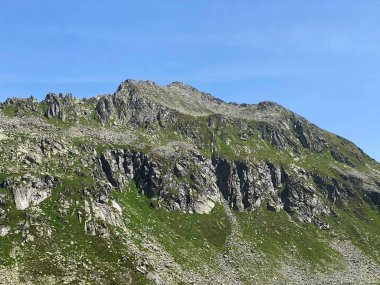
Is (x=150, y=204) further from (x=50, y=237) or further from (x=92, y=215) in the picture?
(x=50, y=237)

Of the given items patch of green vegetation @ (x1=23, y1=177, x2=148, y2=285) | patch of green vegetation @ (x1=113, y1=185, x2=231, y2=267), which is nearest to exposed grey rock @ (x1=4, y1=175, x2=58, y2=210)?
patch of green vegetation @ (x1=23, y1=177, x2=148, y2=285)

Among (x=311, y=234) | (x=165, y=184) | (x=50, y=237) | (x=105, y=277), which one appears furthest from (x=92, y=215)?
(x=311, y=234)

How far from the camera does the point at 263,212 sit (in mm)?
195250

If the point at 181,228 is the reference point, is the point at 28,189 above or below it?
above

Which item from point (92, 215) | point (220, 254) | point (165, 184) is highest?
point (165, 184)

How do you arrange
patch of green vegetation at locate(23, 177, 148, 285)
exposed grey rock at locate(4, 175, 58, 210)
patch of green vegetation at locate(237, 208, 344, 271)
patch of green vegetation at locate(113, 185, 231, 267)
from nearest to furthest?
1. patch of green vegetation at locate(23, 177, 148, 285)
2. exposed grey rock at locate(4, 175, 58, 210)
3. patch of green vegetation at locate(113, 185, 231, 267)
4. patch of green vegetation at locate(237, 208, 344, 271)

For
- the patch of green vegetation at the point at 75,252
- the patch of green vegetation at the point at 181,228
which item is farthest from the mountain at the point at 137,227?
the patch of green vegetation at the point at 181,228

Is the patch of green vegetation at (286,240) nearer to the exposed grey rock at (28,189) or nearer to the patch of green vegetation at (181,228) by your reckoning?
the patch of green vegetation at (181,228)

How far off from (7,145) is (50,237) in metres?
57.1

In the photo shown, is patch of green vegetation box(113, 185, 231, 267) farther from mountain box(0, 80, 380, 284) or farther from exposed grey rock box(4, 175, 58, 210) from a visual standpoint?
exposed grey rock box(4, 175, 58, 210)

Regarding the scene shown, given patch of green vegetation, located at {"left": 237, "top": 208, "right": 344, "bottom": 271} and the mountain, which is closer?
the mountain

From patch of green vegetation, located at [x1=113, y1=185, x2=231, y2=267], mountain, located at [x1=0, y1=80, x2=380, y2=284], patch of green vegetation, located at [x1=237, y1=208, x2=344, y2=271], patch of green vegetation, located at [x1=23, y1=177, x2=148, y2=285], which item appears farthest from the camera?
patch of green vegetation, located at [x1=237, y1=208, x2=344, y2=271]

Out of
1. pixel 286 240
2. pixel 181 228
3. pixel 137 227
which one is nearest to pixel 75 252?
pixel 137 227

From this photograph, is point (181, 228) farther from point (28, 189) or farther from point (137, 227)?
point (28, 189)
